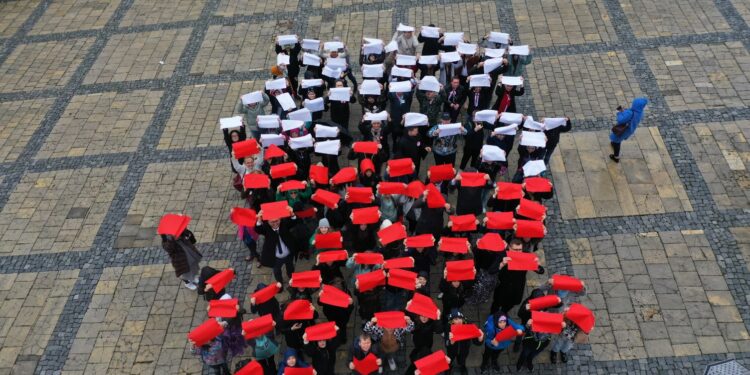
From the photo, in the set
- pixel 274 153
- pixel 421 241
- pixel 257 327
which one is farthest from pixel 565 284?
pixel 274 153

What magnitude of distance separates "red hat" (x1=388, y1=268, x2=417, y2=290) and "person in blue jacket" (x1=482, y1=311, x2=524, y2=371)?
1248 mm

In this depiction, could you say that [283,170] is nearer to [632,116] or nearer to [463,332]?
[463,332]

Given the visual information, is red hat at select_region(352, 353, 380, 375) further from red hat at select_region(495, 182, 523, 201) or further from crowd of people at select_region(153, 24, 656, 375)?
red hat at select_region(495, 182, 523, 201)

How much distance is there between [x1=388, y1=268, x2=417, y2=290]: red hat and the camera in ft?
24.9

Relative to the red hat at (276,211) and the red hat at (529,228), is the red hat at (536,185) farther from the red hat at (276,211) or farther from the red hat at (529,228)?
the red hat at (276,211)

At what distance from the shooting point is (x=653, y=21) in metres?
15.4

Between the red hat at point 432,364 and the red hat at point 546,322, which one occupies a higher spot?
the red hat at point 546,322

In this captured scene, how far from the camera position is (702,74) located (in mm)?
13422

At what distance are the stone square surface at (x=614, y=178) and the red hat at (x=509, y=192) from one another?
227 centimetres

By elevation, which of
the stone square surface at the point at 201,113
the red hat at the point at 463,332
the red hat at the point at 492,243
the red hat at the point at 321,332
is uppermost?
the red hat at the point at 492,243

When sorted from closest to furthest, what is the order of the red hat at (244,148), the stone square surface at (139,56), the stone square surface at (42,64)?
the red hat at (244,148), the stone square surface at (139,56), the stone square surface at (42,64)

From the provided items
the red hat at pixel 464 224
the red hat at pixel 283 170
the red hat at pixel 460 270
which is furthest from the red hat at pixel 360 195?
the red hat at pixel 460 270

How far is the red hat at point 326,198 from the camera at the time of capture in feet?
29.1

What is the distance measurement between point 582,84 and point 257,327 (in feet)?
35.1
